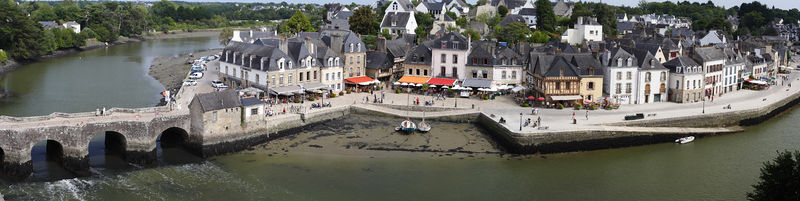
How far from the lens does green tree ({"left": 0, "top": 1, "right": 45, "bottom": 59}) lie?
257ft

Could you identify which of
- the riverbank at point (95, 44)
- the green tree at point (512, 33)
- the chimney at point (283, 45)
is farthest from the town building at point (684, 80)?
the riverbank at point (95, 44)

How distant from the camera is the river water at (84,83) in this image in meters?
51.1

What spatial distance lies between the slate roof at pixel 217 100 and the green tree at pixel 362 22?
125 feet

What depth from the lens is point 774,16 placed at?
131 m

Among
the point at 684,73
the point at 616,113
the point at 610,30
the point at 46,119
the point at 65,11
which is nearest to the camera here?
the point at 46,119

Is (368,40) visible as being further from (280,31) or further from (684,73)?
(684,73)

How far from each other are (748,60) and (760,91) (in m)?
6.51

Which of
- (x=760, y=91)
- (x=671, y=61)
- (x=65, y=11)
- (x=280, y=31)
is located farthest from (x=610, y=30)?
(x=65, y=11)

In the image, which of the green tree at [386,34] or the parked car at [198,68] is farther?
the green tree at [386,34]

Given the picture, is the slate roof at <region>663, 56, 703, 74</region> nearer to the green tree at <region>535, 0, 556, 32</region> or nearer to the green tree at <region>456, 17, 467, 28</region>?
the green tree at <region>535, 0, 556, 32</region>

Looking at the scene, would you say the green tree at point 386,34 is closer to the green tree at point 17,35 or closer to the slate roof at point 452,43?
the slate roof at point 452,43

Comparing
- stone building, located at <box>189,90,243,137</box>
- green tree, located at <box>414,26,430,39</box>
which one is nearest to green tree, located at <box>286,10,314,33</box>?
green tree, located at <box>414,26,430,39</box>

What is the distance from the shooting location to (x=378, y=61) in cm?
5800

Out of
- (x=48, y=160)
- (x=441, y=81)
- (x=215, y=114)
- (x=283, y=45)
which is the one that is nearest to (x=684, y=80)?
(x=441, y=81)
